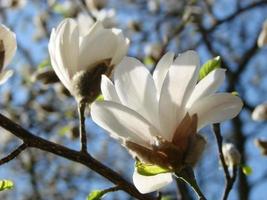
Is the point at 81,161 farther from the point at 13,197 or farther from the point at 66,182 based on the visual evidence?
the point at 13,197

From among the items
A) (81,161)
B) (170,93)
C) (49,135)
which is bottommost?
(49,135)

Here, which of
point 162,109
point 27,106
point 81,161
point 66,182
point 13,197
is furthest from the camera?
point 13,197

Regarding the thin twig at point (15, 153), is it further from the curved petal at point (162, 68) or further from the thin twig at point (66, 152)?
the curved petal at point (162, 68)

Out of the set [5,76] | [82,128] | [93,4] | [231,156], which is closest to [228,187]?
[231,156]

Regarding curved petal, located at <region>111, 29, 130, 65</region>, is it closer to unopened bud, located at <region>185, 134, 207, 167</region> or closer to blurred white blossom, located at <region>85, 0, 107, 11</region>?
unopened bud, located at <region>185, 134, 207, 167</region>

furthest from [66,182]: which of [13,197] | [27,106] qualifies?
[27,106]

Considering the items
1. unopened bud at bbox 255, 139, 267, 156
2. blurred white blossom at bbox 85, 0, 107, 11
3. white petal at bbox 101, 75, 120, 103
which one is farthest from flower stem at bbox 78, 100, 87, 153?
blurred white blossom at bbox 85, 0, 107, 11

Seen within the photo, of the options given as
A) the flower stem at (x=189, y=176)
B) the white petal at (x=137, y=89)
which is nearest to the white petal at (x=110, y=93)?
the white petal at (x=137, y=89)
